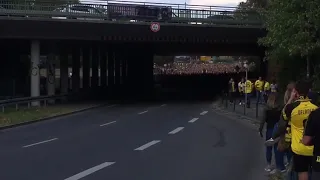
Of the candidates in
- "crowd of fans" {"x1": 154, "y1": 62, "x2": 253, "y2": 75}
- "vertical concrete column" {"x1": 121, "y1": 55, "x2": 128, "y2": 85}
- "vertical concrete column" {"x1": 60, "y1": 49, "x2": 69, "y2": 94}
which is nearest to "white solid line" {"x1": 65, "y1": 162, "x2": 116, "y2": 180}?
"vertical concrete column" {"x1": 60, "y1": 49, "x2": 69, "y2": 94}

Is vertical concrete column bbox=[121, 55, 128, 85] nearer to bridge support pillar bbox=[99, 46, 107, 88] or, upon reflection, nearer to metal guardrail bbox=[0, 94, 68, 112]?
bridge support pillar bbox=[99, 46, 107, 88]

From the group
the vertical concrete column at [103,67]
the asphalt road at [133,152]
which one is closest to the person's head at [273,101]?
the asphalt road at [133,152]

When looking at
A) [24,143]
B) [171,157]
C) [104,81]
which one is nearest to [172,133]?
[24,143]

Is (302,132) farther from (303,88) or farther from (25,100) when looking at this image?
(25,100)

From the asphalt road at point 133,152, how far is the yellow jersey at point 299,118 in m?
3.18

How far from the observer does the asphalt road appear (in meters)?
10.8

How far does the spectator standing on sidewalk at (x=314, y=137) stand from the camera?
6.10 m

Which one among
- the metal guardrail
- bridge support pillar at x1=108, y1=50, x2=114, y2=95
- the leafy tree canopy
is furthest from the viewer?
bridge support pillar at x1=108, y1=50, x2=114, y2=95

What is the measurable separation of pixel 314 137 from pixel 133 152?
8.52m

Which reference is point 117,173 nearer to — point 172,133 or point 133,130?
point 172,133

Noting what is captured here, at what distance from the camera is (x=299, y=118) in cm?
712

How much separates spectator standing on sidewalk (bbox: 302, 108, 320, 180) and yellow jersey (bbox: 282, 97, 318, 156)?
0.59 m

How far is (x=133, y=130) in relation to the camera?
68.6ft

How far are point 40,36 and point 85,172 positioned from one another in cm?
2623
